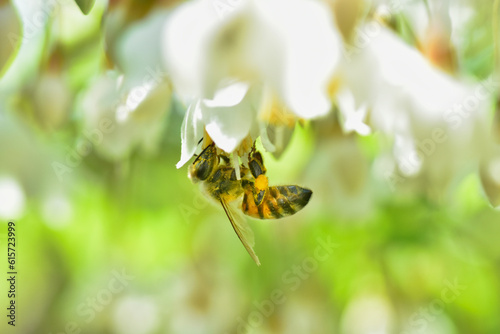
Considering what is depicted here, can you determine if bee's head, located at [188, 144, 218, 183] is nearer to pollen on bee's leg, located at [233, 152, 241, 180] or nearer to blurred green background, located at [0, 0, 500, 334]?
pollen on bee's leg, located at [233, 152, 241, 180]

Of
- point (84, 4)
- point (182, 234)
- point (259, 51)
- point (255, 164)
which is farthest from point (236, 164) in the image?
point (182, 234)

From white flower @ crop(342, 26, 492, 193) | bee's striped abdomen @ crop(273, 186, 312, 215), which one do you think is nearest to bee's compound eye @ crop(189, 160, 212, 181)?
bee's striped abdomen @ crop(273, 186, 312, 215)

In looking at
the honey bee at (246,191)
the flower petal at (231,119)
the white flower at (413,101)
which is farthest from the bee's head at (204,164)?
the white flower at (413,101)

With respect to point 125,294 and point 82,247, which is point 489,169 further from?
point 125,294

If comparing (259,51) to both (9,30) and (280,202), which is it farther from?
(9,30)

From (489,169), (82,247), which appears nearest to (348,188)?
(489,169)

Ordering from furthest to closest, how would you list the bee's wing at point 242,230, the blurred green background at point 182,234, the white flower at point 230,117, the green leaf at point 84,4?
the blurred green background at point 182,234 → the bee's wing at point 242,230 → the white flower at point 230,117 → the green leaf at point 84,4

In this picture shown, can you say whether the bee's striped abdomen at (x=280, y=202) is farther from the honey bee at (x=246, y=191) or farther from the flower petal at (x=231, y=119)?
the flower petal at (x=231, y=119)
